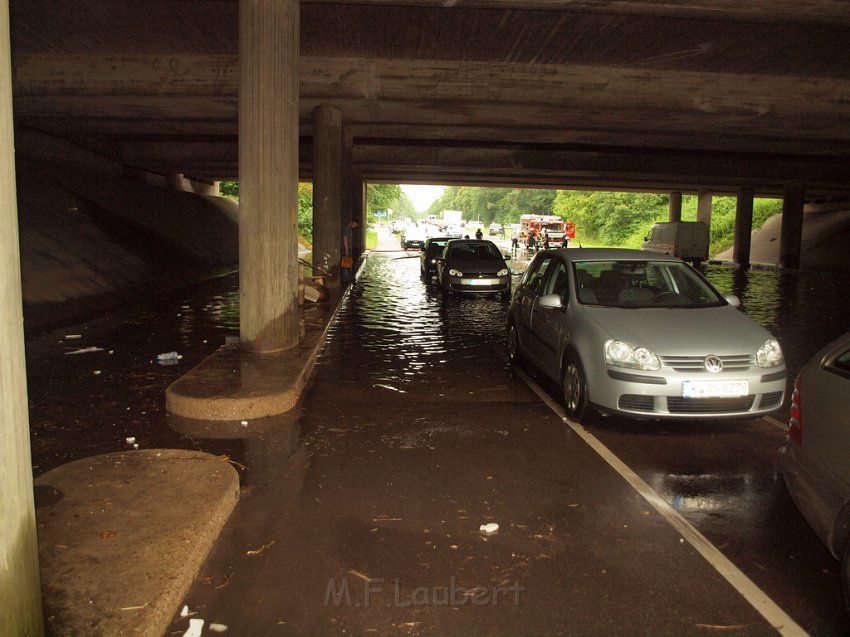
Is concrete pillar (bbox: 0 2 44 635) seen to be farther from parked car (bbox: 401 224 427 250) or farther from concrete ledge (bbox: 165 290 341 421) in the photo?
parked car (bbox: 401 224 427 250)

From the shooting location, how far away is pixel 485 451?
231 inches

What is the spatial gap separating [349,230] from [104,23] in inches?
410

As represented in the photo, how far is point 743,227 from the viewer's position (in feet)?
132

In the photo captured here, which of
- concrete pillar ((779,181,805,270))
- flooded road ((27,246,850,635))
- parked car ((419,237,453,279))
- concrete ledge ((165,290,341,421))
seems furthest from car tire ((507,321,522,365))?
concrete pillar ((779,181,805,270))

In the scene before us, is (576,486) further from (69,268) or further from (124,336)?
(69,268)

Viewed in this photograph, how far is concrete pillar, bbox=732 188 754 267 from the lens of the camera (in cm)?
4012

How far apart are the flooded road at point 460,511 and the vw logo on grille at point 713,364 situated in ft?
2.29

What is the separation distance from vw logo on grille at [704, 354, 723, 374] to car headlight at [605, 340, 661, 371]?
0.40 meters

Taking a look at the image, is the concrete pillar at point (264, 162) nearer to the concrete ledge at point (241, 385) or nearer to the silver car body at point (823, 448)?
the concrete ledge at point (241, 385)

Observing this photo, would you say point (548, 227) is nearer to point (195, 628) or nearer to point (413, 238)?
point (413, 238)

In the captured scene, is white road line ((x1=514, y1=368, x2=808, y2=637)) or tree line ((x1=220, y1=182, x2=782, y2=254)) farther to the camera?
tree line ((x1=220, y1=182, x2=782, y2=254))

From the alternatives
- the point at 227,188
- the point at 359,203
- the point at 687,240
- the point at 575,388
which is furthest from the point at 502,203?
the point at 575,388

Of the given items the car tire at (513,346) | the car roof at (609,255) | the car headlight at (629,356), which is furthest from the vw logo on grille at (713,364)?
the car tire at (513,346)

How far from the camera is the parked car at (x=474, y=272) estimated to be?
59.7ft
